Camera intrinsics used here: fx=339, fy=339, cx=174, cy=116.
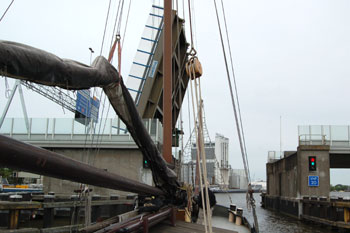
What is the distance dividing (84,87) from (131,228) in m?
1.60

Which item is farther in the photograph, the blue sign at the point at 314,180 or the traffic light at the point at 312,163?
the blue sign at the point at 314,180

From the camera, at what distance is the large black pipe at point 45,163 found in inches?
70.9

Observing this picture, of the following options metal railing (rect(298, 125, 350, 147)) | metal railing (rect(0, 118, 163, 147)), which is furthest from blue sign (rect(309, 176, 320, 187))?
metal railing (rect(0, 118, 163, 147))

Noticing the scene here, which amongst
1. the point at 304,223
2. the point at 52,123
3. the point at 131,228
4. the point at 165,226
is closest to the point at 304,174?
the point at 304,223

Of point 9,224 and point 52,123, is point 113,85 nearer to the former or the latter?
point 9,224

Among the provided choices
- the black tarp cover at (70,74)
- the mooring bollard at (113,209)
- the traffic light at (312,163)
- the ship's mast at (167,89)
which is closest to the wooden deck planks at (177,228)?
the black tarp cover at (70,74)

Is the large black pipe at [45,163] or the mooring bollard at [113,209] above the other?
the large black pipe at [45,163]

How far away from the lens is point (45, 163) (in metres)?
2.09

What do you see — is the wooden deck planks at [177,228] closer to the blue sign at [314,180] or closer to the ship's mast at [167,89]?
the ship's mast at [167,89]

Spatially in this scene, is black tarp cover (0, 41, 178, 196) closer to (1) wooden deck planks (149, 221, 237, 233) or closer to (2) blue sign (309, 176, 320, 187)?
(1) wooden deck planks (149, 221, 237, 233)

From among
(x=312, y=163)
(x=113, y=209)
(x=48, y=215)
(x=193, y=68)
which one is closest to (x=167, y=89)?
(x=193, y=68)

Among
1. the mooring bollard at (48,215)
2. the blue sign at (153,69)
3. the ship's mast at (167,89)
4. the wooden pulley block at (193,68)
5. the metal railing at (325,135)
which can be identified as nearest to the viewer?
the wooden pulley block at (193,68)

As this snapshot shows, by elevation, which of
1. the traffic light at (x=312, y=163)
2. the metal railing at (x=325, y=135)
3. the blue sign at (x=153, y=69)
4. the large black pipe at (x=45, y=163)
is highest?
the blue sign at (x=153, y=69)

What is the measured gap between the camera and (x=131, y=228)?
3697mm
